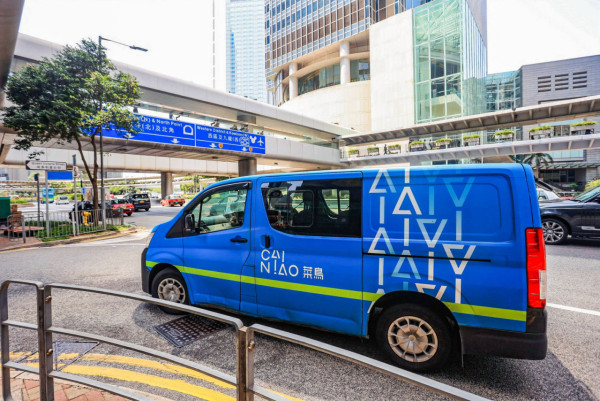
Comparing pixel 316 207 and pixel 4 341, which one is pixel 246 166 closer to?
pixel 316 207

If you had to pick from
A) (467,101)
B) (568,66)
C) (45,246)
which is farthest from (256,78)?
(45,246)

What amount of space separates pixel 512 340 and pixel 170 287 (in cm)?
402

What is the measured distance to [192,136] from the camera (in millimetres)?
19812

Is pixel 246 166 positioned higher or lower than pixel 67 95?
lower

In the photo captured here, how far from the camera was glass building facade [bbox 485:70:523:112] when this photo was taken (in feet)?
180

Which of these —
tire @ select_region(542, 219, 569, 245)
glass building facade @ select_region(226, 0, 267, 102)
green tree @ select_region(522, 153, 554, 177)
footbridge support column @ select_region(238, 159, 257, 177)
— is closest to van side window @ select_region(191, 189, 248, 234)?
tire @ select_region(542, 219, 569, 245)

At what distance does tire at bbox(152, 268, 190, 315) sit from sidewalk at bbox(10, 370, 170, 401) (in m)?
1.66

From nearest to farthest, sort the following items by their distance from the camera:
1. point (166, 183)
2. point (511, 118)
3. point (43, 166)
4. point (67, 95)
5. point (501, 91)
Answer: point (43, 166)
point (67, 95)
point (511, 118)
point (166, 183)
point (501, 91)

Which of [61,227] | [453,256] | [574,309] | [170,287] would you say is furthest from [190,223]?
[61,227]

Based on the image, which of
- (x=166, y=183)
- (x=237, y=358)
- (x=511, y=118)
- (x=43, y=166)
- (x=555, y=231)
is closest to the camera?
(x=237, y=358)

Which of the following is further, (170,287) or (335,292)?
(170,287)

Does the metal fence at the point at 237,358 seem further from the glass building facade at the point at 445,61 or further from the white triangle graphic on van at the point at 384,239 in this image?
the glass building facade at the point at 445,61

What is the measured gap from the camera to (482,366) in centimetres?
304

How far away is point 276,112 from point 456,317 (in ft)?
89.5
